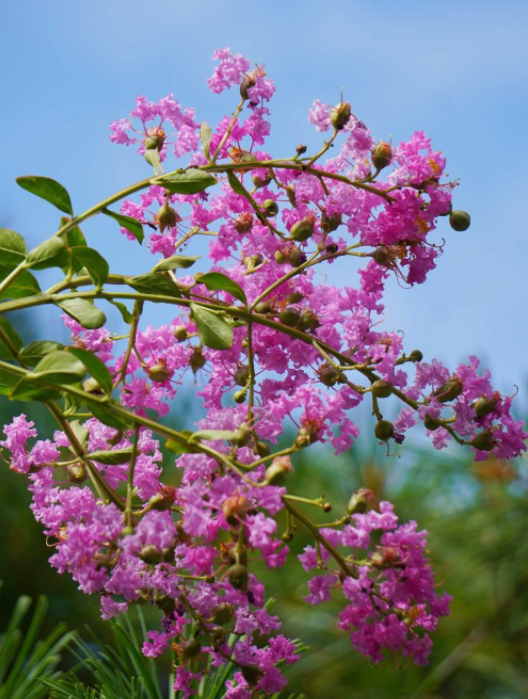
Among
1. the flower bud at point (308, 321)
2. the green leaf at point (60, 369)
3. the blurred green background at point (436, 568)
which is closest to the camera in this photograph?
the green leaf at point (60, 369)

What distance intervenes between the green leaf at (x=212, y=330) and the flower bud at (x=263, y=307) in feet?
0.18

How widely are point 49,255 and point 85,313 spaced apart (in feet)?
0.14

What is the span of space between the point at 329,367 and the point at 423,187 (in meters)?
0.15

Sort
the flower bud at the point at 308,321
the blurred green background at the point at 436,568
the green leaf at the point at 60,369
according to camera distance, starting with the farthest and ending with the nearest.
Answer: the blurred green background at the point at 436,568 → the flower bud at the point at 308,321 → the green leaf at the point at 60,369

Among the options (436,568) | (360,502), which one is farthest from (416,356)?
(436,568)

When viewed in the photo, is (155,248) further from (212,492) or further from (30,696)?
(30,696)

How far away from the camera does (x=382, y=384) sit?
54 cm

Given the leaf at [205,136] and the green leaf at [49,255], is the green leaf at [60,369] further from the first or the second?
the leaf at [205,136]

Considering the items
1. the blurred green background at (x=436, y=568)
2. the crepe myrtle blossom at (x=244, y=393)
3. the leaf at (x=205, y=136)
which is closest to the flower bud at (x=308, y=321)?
the crepe myrtle blossom at (x=244, y=393)

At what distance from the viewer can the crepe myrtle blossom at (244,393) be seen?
1.52 ft

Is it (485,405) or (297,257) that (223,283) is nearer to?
(297,257)

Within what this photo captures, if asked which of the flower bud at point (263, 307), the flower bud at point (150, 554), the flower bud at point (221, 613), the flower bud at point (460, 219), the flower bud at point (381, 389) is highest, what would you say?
the flower bud at point (460, 219)

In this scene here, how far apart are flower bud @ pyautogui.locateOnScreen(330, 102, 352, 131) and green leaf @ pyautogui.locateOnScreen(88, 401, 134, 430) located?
264mm

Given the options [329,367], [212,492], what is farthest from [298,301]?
[212,492]
